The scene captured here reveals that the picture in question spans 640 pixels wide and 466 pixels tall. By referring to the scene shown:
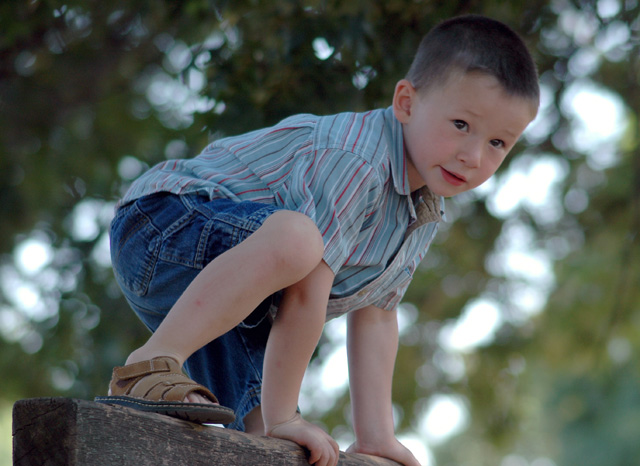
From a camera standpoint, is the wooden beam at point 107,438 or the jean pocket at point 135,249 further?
the jean pocket at point 135,249

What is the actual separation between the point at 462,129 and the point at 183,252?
2.21 feet

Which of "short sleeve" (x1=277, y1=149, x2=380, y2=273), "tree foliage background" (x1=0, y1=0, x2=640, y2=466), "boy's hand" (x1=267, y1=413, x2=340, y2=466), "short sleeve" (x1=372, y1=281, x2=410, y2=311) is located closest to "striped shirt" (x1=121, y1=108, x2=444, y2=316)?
"short sleeve" (x1=277, y1=149, x2=380, y2=273)

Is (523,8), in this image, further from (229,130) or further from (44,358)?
(44,358)

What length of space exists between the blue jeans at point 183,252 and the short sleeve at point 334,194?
0.08m

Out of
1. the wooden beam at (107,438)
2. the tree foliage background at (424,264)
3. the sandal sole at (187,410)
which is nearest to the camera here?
the wooden beam at (107,438)

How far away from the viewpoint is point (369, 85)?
10.6 ft

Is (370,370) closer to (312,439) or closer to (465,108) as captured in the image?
(312,439)

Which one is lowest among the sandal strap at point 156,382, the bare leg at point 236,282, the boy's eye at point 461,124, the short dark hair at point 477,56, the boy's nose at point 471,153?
the sandal strap at point 156,382

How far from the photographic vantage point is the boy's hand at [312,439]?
62.7 inches


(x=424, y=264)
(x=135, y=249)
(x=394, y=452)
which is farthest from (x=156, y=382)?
(x=424, y=264)

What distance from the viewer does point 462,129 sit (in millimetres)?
1892

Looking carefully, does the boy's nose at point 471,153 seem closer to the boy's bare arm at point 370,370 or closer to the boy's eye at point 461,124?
the boy's eye at point 461,124

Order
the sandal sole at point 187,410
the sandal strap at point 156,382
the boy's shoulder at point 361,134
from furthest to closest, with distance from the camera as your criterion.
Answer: the boy's shoulder at point 361,134, the sandal strap at point 156,382, the sandal sole at point 187,410

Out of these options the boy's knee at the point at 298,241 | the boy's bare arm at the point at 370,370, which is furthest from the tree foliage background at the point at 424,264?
the boy's knee at the point at 298,241
